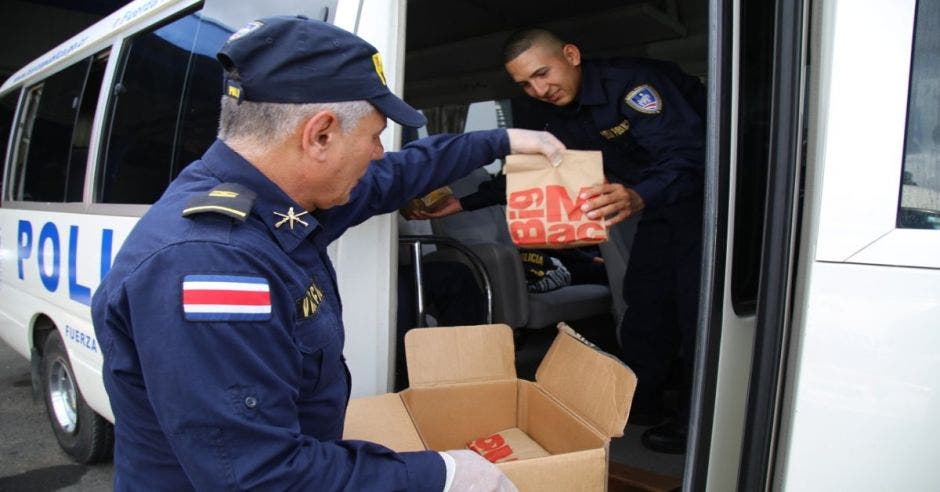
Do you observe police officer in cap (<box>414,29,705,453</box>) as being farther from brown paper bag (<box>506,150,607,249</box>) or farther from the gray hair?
the gray hair

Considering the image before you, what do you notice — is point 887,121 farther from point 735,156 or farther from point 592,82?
point 592,82

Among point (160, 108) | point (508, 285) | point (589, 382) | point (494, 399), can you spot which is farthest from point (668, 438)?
point (160, 108)

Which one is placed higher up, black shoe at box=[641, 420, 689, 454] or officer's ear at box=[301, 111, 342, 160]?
officer's ear at box=[301, 111, 342, 160]

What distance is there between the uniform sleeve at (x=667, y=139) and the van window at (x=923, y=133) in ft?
2.93

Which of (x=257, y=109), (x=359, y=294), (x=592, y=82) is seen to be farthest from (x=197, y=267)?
(x=592, y=82)

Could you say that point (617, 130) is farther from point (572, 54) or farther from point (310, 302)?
point (310, 302)

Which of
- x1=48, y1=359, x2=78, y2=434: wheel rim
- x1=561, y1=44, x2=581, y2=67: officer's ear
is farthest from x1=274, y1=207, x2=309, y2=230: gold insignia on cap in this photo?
x1=48, y1=359, x2=78, y2=434: wheel rim

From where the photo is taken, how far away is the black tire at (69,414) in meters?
3.14

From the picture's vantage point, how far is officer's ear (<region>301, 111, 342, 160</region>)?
1108 mm

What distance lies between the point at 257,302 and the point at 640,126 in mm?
1637

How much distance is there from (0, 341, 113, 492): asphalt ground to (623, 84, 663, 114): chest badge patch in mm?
2765

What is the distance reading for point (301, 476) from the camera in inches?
40.1

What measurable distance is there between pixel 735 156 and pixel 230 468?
3.63 feet

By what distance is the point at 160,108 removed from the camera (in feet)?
7.87
